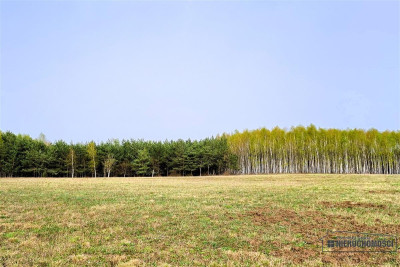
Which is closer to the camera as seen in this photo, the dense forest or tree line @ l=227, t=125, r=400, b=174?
the dense forest

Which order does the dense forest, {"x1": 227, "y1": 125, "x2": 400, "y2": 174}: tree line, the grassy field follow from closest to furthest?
the grassy field → the dense forest → {"x1": 227, "y1": 125, "x2": 400, "y2": 174}: tree line

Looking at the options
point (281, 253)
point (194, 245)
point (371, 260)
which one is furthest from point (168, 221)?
point (371, 260)

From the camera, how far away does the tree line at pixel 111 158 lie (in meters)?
85.4

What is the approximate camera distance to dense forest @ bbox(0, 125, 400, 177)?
87000mm

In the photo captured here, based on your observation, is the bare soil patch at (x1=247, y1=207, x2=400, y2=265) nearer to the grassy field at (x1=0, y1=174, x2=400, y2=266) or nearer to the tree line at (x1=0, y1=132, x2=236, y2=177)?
the grassy field at (x1=0, y1=174, x2=400, y2=266)

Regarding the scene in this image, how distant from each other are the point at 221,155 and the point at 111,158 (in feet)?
131

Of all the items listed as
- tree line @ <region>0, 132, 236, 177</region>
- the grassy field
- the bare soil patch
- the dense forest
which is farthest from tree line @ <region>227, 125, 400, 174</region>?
the bare soil patch

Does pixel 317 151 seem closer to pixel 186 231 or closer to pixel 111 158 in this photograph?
pixel 111 158

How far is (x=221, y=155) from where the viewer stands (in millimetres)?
98812

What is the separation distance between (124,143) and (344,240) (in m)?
98.2

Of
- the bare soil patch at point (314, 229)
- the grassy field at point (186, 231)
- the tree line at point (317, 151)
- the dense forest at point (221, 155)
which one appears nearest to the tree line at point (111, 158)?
the dense forest at point (221, 155)

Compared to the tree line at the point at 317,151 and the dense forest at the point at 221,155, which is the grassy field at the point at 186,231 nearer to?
the dense forest at the point at 221,155

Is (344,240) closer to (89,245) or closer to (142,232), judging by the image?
(142,232)

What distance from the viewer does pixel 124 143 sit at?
103125 millimetres
